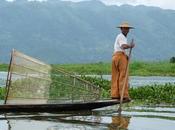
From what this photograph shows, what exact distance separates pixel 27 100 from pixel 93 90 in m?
1.94

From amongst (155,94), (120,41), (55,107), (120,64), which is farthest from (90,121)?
(155,94)

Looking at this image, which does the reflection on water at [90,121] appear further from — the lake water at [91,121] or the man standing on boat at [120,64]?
the man standing on boat at [120,64]

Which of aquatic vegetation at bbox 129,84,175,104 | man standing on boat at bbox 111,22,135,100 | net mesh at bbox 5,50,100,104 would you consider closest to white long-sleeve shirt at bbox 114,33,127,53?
man standing on boat at bbox 111,22,135,100

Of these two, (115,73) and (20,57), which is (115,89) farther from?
(20,57)

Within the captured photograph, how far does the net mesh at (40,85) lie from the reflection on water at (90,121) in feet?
1.65

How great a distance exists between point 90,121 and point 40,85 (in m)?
2.07

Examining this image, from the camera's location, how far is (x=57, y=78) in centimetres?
1711

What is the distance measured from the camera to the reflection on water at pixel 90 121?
14.4m

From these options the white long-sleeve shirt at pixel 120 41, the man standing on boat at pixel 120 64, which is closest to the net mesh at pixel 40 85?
the man standing on boat at pixel 120 64

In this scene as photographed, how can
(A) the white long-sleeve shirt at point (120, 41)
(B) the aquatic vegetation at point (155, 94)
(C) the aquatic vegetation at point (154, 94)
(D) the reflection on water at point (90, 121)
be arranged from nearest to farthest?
1. (D) the reflection on water at point (90, 121)
2. (A) the white long-sleeve shirt at point (120, 41)
3. (C) the aquatic vegetation at point (154, 94)
4. (B) the aquatic vegetation at point (155, 94)

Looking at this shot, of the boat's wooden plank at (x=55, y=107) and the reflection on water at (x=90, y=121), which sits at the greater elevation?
the boat's wooden plank at (x=55, y=107)

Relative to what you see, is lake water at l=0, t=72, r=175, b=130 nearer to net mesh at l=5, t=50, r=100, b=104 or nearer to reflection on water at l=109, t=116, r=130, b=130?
reflection on water at l=109, t=116, r=130, b=130

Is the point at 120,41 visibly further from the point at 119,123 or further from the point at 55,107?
the point at 119,123

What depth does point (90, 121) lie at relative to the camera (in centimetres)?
1541
